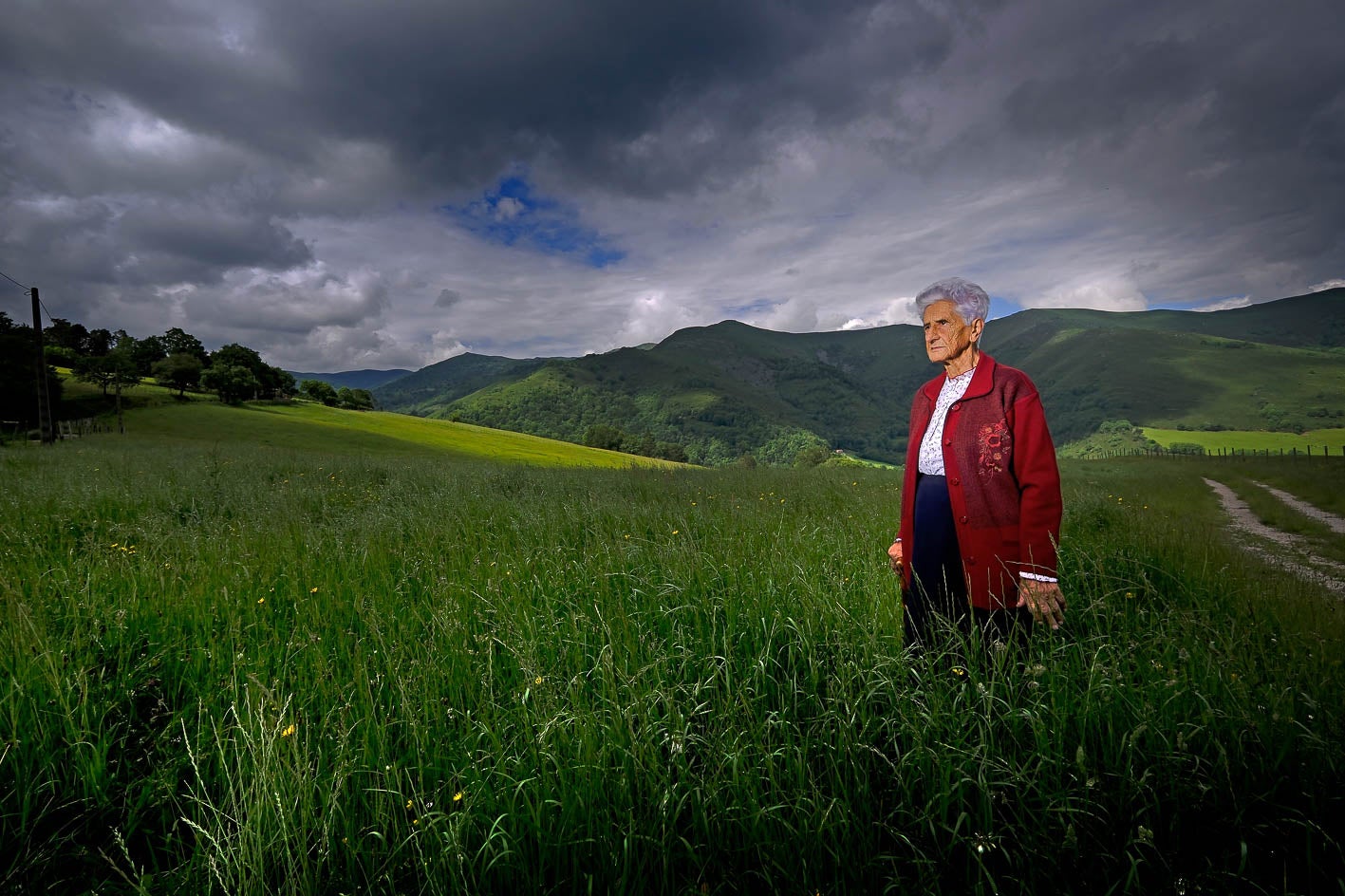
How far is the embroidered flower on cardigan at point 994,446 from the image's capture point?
8.43ft

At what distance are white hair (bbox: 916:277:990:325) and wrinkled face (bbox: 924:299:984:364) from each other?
24 millimetres

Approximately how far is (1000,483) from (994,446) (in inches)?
7.4

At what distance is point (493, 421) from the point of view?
19725cm

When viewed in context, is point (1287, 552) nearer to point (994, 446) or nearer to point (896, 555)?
point (896, 555)

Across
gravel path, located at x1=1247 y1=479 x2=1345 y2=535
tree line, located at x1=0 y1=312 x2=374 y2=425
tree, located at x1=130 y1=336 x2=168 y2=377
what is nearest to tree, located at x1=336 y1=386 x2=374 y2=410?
tree line, located at x1=0 y1=312 x2=374 y2=425

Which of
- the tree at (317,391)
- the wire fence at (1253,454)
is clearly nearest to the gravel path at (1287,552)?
Answer: the wire fence at (1253,454)

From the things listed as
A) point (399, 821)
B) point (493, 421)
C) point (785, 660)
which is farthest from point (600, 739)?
point (493, 421)

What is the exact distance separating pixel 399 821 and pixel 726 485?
9.84 m

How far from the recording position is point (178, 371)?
5584cm

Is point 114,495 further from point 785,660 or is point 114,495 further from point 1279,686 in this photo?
point 1279,686

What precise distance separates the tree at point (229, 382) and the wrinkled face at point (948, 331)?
243 ft

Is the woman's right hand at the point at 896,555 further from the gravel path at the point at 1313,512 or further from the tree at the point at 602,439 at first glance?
the tree at the point at 602,439

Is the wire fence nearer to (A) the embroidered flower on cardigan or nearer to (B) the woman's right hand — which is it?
(B) the woman's right hand

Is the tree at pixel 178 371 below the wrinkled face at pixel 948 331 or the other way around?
the other way around
